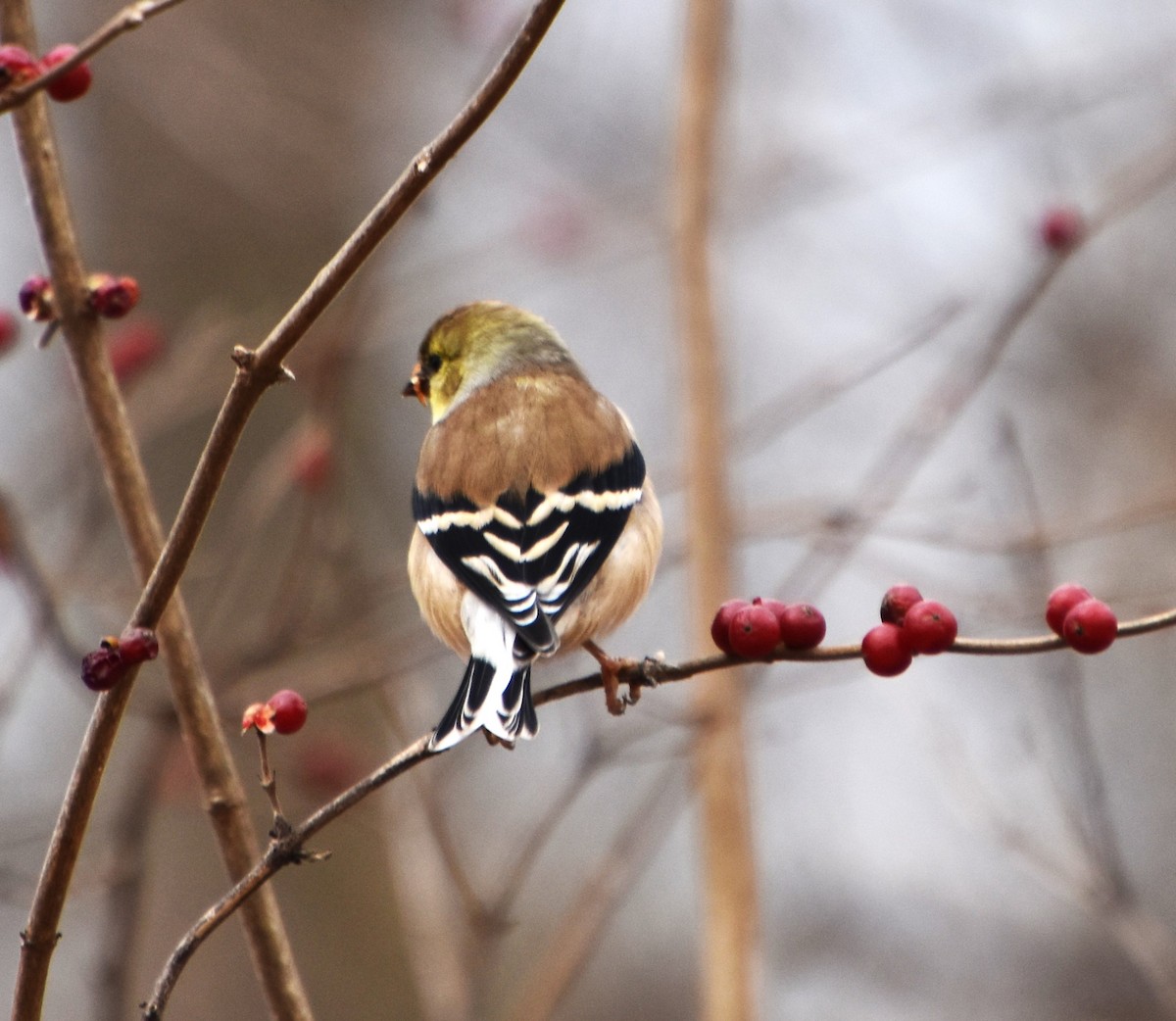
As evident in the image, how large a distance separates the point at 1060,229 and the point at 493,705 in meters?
2.21

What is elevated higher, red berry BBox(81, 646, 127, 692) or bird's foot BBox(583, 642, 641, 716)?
bird's foot BBox(583, 642, 641, 716)

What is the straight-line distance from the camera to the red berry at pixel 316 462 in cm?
322

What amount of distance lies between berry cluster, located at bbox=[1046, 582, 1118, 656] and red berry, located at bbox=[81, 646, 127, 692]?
1186 mm

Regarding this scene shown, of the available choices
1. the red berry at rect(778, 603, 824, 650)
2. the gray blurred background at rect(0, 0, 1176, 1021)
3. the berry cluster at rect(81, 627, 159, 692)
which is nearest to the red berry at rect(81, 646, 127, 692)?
the berry cluster at rect(81, 627, 159, 692)

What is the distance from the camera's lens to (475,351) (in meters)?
3.70

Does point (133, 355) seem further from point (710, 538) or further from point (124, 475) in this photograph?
point (124, 475)

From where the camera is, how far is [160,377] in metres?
4.51

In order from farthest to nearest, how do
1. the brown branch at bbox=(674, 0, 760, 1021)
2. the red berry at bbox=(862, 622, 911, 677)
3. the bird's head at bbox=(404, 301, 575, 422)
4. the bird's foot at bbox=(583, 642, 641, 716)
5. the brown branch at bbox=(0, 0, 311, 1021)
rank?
the bird's head at bbox=(404, 301, 575, 422) → the brown branch at bbox=(674, 0, 760, 1021) → the bird's foot at bbox=(583, 642, 641, 716) → the brown branch at bbox=(0, 0, 311, 1021) → the red berry at bbox=(862, 622, 911, 677)

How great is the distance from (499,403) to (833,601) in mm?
4629

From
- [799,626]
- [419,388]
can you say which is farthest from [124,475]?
[419,388]

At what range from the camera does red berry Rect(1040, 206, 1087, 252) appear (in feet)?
11.6

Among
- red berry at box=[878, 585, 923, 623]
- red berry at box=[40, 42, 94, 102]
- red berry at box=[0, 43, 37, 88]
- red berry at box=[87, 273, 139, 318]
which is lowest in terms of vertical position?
red berry at box=[878, 585, 923, 623]

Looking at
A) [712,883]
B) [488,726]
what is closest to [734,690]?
[712,883]

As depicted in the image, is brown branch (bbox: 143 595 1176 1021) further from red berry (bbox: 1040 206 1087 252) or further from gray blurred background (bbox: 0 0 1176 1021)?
red berry (bbox: 1040 206 1087 252)
